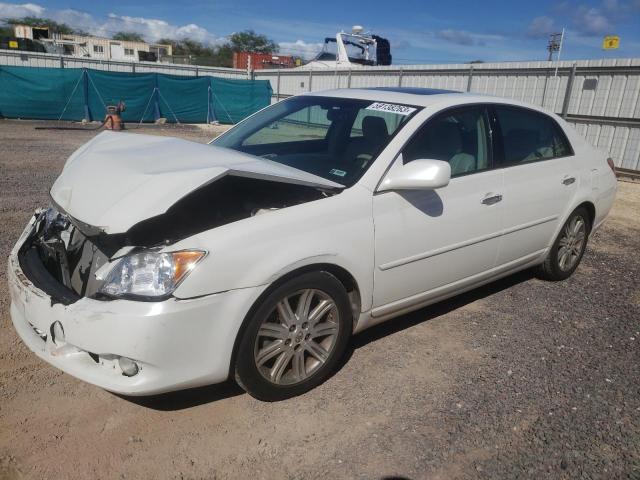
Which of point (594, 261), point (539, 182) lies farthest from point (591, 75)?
point (539, 182)

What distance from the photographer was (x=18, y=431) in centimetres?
254

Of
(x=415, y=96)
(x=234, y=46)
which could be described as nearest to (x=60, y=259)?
(x=415, y=96)

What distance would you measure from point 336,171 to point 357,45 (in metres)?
24.4

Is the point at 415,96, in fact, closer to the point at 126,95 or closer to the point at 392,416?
the point at 392,416

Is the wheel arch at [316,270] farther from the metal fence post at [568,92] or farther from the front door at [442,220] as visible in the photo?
the metal fence post at [568,92]

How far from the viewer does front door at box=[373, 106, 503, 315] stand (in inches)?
123

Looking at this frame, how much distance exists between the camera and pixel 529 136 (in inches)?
167

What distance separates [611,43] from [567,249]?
9.07 meters

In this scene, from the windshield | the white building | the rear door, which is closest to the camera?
the windshield

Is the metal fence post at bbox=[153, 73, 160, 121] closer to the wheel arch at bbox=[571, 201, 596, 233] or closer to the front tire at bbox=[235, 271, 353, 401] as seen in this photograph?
the wheel arch at bbox=[571, 201, 596, 233]

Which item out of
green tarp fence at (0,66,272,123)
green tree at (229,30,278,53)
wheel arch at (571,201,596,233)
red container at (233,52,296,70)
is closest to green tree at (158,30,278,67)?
green tree at (229,30,278,53)

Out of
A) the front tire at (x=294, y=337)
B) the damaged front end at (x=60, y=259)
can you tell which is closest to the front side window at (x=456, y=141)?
the front tire at (x=294, y=337)

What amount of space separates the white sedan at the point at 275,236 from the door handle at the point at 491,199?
15 millimetres

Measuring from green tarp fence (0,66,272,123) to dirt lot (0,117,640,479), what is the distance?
55.1ft
